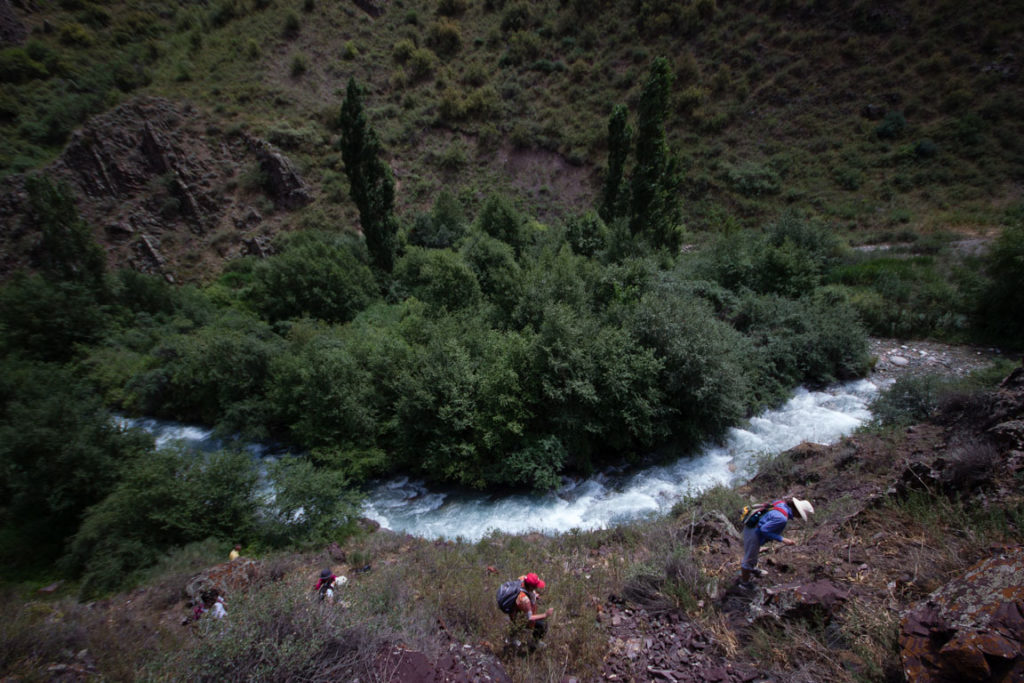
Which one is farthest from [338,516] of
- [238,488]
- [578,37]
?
[578,37]

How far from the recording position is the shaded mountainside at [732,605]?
3.83m

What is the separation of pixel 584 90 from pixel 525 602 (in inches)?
1868

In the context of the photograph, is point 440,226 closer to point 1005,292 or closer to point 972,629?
point 1005,292

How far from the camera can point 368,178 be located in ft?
82.3

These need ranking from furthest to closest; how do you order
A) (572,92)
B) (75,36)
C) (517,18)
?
(517,18), (572,92), (75,36)

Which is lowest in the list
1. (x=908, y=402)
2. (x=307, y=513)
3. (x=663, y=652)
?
(x=307, y=513)

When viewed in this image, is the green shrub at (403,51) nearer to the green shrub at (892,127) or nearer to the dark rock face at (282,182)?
the dark rock face at (282,182)

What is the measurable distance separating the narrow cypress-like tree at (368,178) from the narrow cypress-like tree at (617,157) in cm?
1281

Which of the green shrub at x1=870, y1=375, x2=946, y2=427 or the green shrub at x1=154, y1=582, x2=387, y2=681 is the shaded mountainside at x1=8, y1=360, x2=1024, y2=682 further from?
the green shrub at x1=870, y1=375, x2=946, y2=427

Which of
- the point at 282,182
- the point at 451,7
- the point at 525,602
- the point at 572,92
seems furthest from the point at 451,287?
the point at 451,7

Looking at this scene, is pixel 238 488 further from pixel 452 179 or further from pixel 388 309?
pixel 452 179

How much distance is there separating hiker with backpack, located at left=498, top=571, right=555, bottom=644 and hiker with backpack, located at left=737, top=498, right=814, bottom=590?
105 inches

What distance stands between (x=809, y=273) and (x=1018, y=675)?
20.0 m

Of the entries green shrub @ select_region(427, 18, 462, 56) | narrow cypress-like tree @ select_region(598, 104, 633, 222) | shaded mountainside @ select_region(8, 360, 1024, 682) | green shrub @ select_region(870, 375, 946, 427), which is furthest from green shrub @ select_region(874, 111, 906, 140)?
green shrub @ select_region(427, 18, 462, 56)
